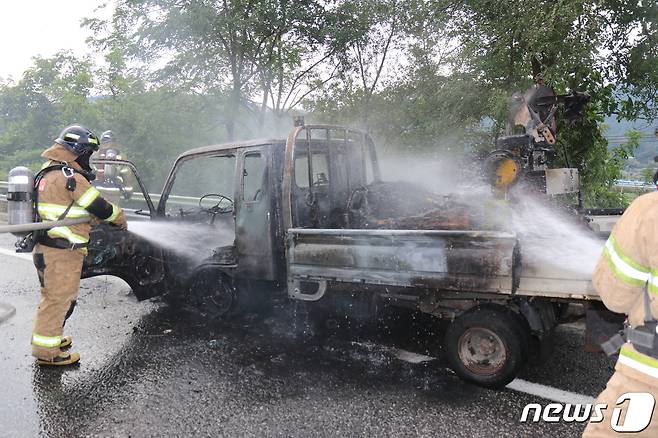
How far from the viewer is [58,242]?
4023mm

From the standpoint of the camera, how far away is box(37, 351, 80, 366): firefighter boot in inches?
157

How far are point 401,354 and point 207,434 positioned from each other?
178 centimetres

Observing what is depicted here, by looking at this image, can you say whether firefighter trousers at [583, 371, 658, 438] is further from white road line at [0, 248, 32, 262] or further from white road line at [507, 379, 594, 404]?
white road line at [0, 248, 32, 262]

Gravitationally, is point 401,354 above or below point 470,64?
below

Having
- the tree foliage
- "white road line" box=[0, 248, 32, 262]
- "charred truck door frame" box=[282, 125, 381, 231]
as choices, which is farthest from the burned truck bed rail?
"white road line" box=[0, 248, 32, 262]

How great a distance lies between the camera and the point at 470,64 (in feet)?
26.6

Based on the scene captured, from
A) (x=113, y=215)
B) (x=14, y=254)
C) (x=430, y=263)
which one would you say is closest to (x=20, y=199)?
(x=113, y=215)

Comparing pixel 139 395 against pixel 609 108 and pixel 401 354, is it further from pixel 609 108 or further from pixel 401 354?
pixel 609 108

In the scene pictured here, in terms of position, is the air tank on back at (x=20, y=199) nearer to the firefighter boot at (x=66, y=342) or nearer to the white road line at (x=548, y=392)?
the firefighter boot at (x=66, y=342)

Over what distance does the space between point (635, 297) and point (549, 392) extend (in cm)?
188

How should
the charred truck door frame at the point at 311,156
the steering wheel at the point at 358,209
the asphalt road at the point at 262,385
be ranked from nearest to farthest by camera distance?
the asphalt road at the point at 262,385, the charred truck door frame at the point at 311,156, the steering wheel at the point at 358,209

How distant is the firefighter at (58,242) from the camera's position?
401 cm

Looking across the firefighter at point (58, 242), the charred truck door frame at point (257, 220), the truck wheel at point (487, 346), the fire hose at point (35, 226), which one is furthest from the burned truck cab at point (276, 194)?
the truck wheel at point (487, 346)

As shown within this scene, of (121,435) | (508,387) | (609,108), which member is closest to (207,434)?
(121,435)
